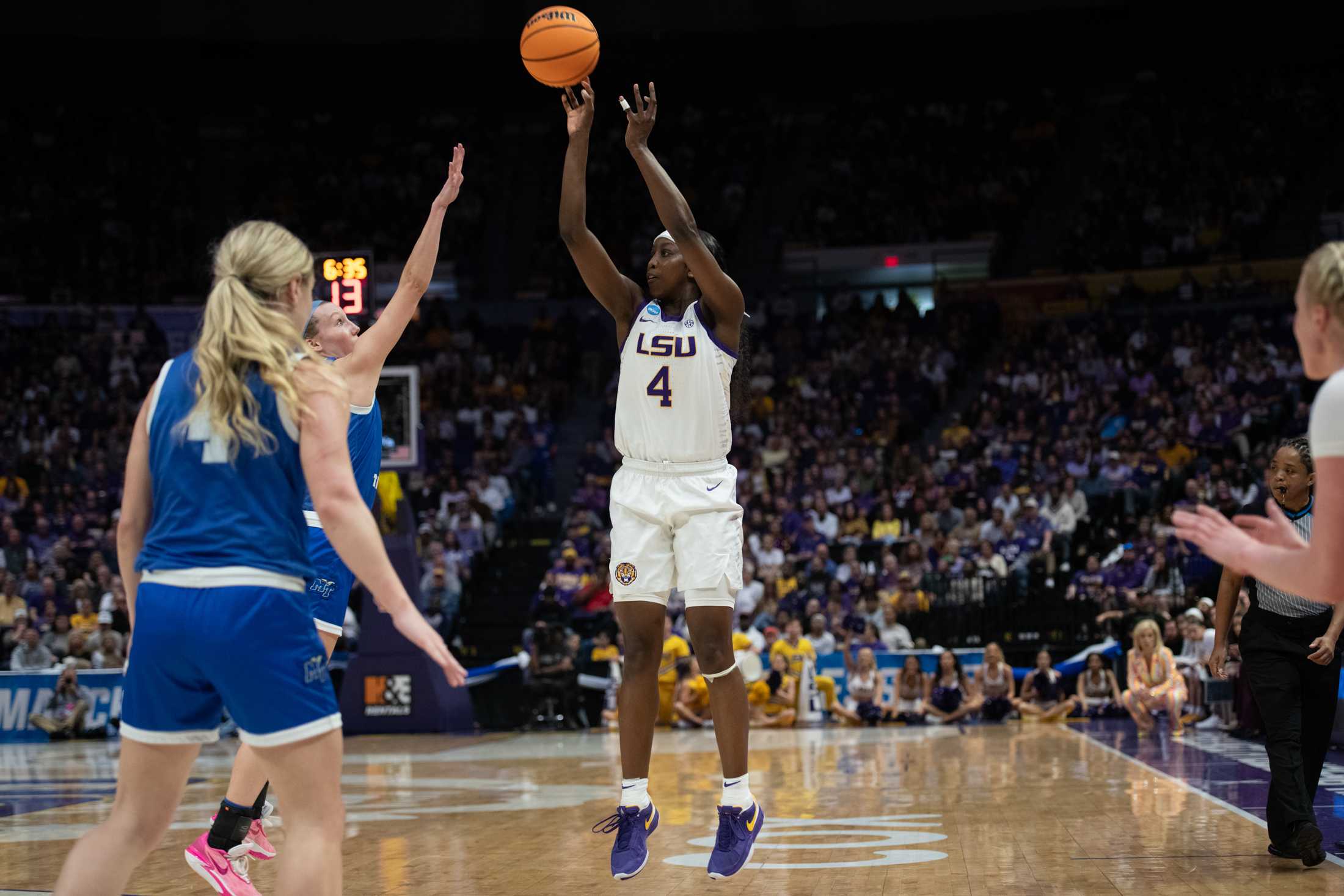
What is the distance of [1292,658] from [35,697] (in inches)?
583

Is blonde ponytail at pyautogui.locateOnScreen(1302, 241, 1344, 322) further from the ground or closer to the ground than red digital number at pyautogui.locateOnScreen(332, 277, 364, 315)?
closer to the ground

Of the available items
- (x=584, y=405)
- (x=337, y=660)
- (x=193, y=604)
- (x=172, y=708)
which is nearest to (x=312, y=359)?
(x=193, y=604)

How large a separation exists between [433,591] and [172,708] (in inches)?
608

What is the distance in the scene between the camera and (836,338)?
24.8 meters

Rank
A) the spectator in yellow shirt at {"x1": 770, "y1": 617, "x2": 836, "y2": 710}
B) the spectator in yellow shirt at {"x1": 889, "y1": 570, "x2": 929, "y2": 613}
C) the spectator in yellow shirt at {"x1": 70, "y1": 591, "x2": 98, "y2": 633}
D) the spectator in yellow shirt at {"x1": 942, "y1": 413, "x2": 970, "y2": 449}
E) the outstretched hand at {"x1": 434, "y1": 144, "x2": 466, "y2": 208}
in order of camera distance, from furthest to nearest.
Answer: the spectator in yellow shirt at {"x1": 942, "y1": 413, "x2": 970, "y2": 449}
the spectator in yellow shirt at {"x1": 70, "y1": 591, "x2": 98, "y2": 633}
the spectator in yellow shirt at {"x1": 889, "y1": 570, "x2": 929, "y2": 613}
the spectator in yellow shirt at {"x1": 770, "y1": 617, "x2": 836, "y2": 710}
the outstretched hand at {"x1": 434, "y1": 144, "x2": 466, "y2": 208}

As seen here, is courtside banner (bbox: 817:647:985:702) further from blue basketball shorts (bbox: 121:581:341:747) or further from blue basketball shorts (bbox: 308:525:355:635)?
blue basketball shorts (bbox: 121:581:341:747)

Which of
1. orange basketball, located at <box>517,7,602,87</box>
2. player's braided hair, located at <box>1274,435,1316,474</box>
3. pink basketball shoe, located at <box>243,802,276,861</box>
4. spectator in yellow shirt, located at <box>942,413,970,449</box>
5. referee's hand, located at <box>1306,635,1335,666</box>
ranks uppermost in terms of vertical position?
orange basketball, located at <box>517,7,602,87</box>

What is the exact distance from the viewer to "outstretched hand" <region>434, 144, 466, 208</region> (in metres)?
5.08

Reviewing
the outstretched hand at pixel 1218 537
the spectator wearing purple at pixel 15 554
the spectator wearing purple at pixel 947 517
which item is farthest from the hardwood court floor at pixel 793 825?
the spectator wearing purple at pixel 15 554

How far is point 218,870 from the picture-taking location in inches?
185

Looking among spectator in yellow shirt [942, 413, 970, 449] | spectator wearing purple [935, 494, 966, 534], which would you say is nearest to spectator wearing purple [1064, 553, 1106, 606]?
spectator wearing purple [935, 494, 966, 534]

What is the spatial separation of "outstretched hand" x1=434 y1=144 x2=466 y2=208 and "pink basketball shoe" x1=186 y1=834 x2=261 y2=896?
2.44 m

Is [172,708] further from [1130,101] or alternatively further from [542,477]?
[1130,101]

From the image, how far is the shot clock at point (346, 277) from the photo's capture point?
11984 mm
